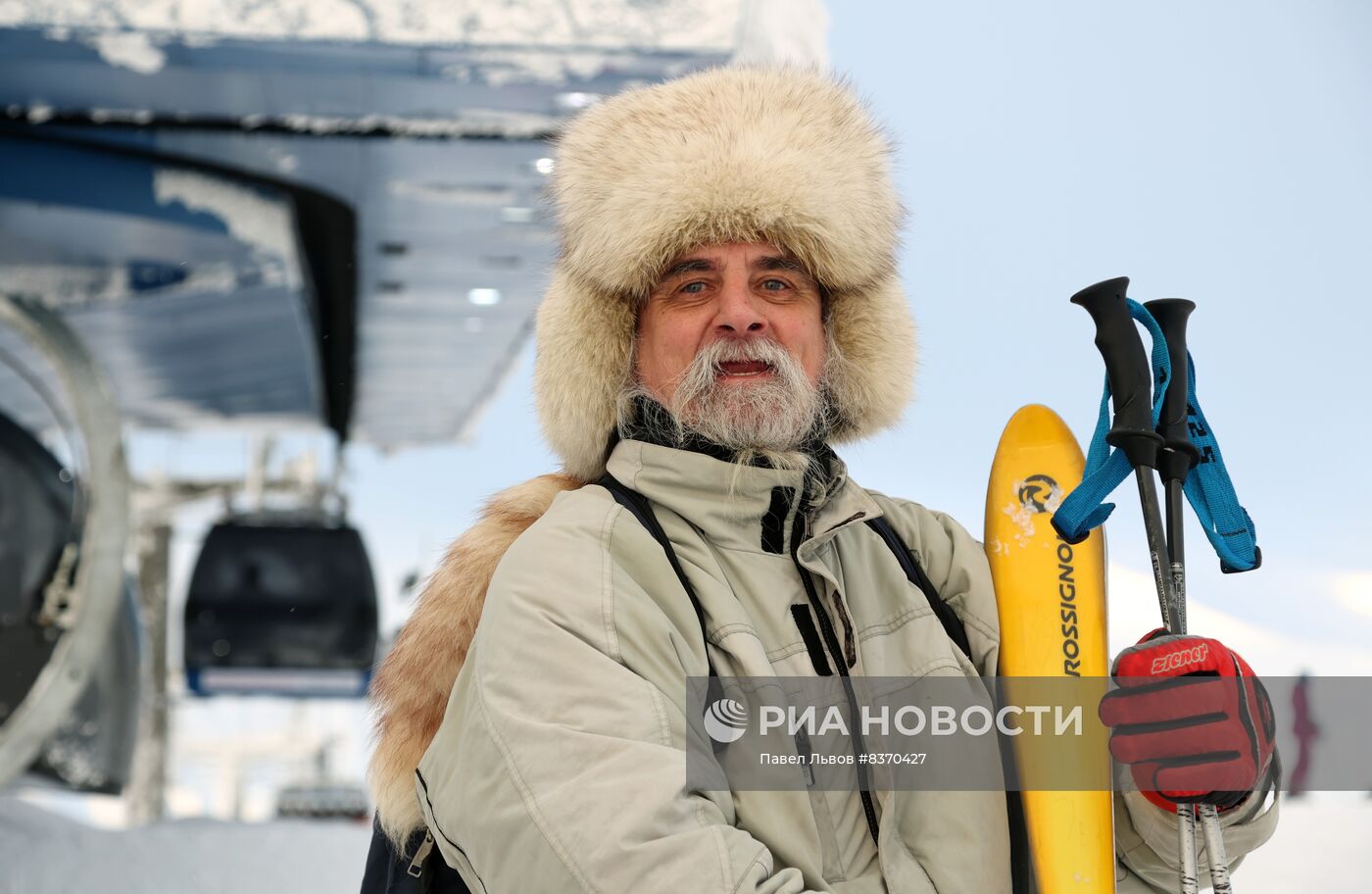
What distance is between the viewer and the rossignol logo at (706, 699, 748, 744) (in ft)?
4.02

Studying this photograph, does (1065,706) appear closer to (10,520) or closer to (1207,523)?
(1207,523)

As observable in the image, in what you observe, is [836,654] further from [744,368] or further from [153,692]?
[153,692]

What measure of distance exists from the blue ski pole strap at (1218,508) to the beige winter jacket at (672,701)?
280mm

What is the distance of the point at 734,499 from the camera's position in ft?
4.49

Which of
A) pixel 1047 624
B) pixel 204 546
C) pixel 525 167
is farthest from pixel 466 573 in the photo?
pixel 204 546

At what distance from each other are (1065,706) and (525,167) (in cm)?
307

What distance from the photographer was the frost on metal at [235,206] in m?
4.32

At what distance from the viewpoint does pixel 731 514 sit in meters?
1.37

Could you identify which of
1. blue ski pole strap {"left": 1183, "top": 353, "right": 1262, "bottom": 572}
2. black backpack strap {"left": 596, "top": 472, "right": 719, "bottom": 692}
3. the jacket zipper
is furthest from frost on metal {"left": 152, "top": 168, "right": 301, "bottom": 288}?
blue ski pole strap {"left": 1183, "top": 353, "right": 1262, "bottom": 572}

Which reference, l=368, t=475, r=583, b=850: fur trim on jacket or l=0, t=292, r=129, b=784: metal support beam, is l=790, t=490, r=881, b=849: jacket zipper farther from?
l=0, t=292, r=129, b=784: metal support beam

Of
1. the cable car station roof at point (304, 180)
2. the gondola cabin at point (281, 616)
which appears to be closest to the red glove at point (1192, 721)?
the cable car station roof at point (304, 180)

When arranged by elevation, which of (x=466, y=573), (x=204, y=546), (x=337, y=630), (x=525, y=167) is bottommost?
(x=466, y=573)

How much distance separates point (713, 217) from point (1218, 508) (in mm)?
677

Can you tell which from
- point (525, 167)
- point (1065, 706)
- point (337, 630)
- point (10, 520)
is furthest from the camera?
point (337, 630)
